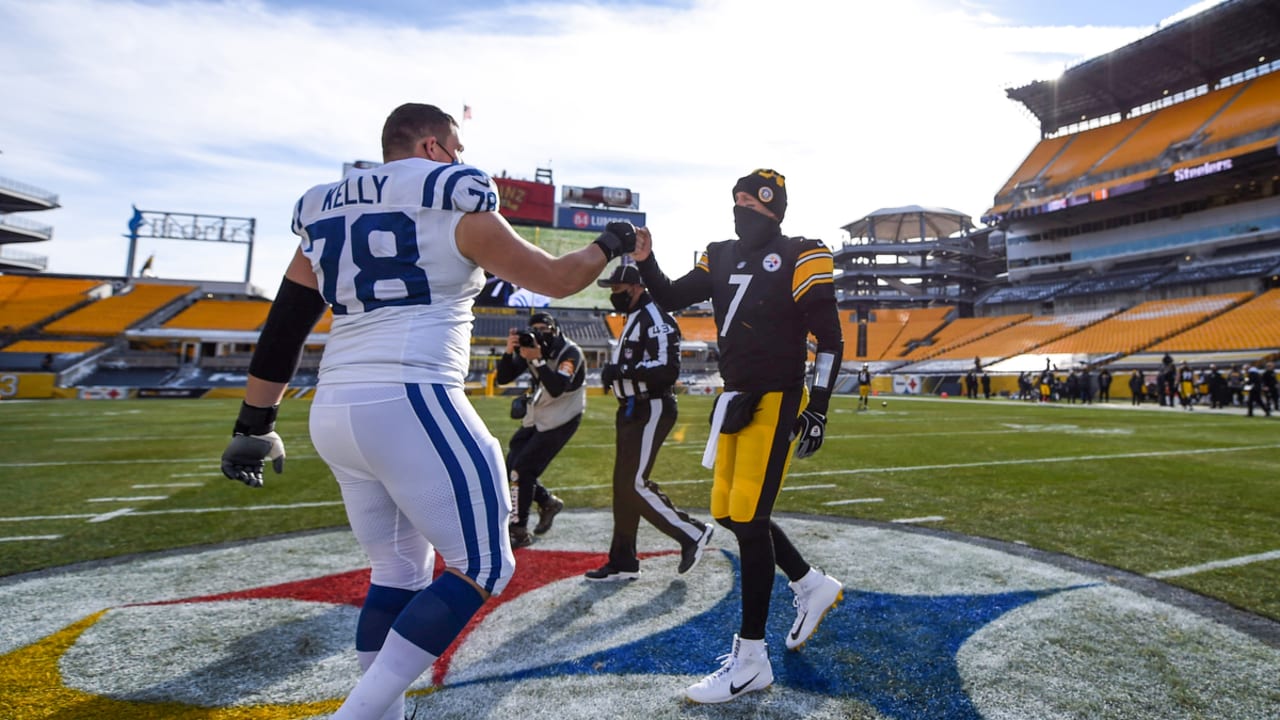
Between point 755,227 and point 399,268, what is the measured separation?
1808 mm

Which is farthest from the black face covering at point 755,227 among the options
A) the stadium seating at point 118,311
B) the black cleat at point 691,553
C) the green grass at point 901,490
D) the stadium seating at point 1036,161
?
the stadium seating at point 1036,161

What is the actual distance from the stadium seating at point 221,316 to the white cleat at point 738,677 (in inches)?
1780

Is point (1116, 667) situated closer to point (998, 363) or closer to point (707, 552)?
point (707, 552)

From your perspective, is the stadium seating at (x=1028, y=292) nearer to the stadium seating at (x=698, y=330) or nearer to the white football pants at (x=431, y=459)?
the stadium seating at (x=698, y=330)

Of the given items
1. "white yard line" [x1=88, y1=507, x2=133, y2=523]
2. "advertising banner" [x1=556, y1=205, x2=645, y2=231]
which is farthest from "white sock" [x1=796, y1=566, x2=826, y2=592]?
"advertising banner" [x1=556, y1=205, x2=645, y2=231]

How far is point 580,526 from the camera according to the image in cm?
543

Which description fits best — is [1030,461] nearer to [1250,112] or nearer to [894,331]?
[894,331]

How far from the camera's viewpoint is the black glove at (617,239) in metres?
2.32

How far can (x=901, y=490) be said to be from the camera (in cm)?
687

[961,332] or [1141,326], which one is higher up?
[961,332]

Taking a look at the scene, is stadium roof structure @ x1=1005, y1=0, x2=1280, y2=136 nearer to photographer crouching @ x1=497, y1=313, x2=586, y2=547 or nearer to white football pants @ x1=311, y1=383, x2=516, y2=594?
photographer crouching @ x1=497, y1=313, x2=586, y2=547

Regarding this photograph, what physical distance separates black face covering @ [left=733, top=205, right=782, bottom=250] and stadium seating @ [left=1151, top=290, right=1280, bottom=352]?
108 feet

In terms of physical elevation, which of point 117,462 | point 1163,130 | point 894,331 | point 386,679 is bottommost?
point 117,462

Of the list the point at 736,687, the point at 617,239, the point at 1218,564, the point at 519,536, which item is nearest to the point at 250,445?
the point at 617,239
